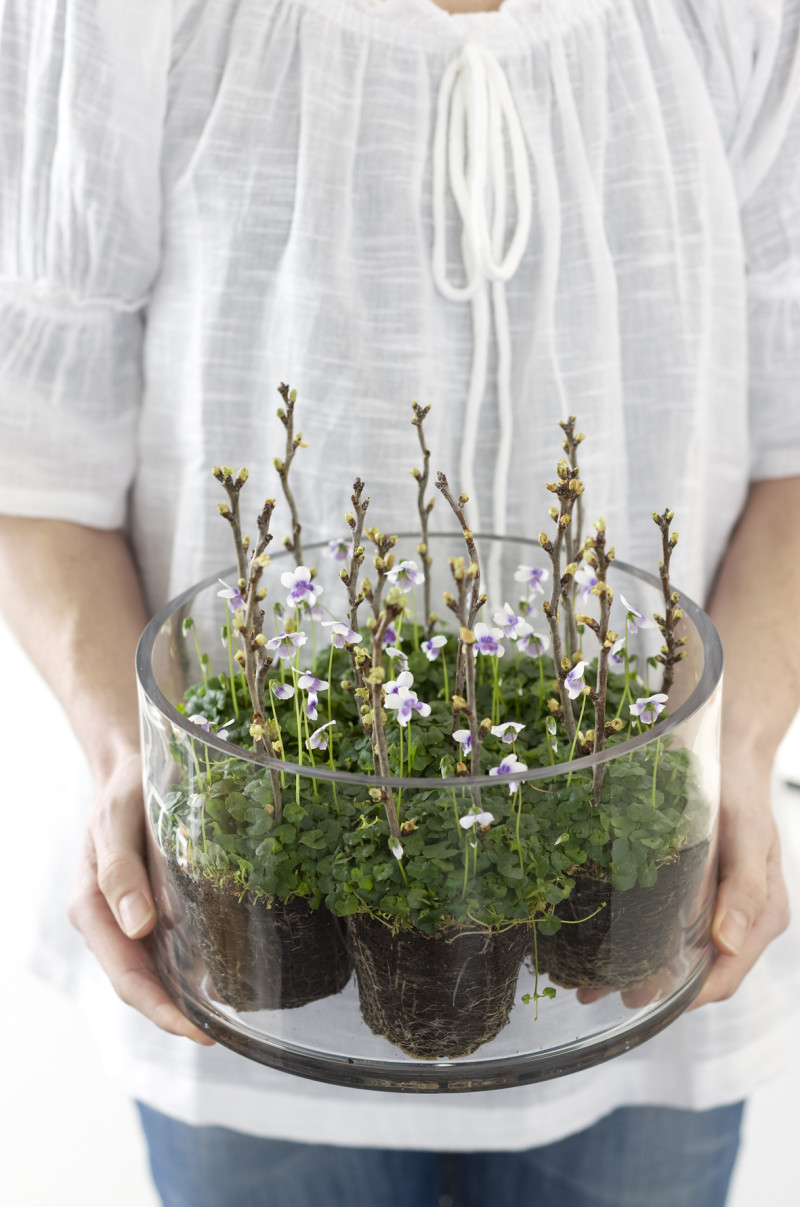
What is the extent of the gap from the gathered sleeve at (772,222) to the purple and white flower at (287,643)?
50 cm

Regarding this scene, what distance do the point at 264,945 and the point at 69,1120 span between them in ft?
4.78

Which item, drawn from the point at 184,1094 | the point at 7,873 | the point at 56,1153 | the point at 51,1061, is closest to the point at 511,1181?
the point at 184,1094

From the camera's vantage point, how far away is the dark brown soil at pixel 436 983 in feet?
1.60

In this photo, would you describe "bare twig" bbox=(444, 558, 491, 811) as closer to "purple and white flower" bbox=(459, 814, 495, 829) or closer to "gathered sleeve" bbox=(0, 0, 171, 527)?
"purple and white flower" bbox=(459, 814, 495, 829)

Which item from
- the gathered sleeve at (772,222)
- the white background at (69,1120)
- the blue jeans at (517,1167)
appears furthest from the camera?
the white background at (69,1120)

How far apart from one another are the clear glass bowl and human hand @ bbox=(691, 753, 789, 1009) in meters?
0.05

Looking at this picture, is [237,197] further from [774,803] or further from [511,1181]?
[511,1181]

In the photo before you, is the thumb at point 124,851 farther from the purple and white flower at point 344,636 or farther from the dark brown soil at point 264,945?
the purple and white flower at point 344,636

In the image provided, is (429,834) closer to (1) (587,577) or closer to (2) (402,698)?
(2) (402,698)

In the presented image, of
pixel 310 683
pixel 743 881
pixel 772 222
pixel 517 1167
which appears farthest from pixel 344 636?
pixel 517 1167

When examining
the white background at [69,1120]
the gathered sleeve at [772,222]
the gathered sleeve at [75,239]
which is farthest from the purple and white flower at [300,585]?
the white background at [69,1120]

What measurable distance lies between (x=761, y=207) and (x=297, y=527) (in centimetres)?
47

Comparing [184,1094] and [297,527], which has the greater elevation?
[297,527]

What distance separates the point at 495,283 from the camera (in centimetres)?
75
